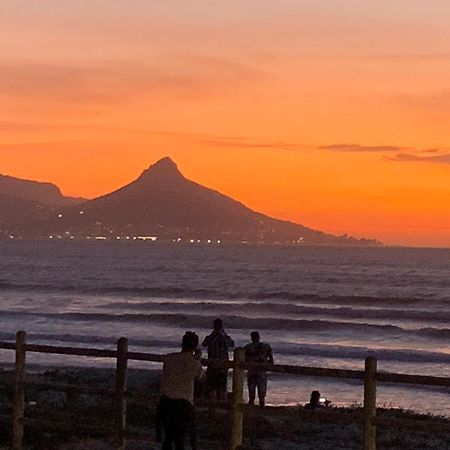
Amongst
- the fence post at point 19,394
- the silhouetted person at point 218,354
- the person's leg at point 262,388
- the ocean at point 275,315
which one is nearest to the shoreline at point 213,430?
the fence post at point 19,394

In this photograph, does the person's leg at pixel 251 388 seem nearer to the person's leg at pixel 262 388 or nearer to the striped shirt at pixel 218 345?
the person's leg at pixel 262 388

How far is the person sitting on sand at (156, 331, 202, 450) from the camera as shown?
10125mm

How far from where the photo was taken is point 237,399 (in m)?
10.6

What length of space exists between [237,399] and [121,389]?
5.25 ft

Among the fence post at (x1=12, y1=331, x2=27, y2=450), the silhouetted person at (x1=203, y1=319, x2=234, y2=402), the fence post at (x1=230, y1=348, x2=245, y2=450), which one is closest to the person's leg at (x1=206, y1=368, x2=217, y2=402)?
the silhouetted person at (x1=203, y1=319, x2=234, y2=402)

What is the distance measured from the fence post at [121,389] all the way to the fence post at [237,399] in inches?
57.4

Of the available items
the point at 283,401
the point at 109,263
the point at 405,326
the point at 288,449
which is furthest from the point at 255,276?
the point at 288,449

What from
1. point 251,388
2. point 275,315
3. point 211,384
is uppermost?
point 275,315

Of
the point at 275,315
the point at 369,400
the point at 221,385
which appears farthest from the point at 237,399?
the point at 275,315

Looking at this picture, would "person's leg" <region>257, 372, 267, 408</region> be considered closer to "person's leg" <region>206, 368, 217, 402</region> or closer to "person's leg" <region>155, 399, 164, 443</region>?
"person's leg" <region>206, 368, 217, 402</region>

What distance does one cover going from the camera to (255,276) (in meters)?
114

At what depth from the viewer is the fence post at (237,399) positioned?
10570 millimetres

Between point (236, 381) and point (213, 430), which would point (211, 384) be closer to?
point (213, 430)

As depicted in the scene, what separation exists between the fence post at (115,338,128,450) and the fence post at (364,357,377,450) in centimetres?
292
